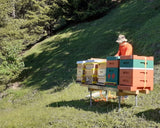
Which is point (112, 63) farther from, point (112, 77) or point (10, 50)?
point (10, 50)

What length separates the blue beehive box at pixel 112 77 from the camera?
7191 millimetres

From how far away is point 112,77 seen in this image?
7391mm

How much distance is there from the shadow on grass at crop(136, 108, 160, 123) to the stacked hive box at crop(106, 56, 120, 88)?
1336mm

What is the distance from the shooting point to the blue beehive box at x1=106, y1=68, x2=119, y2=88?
23.6ft

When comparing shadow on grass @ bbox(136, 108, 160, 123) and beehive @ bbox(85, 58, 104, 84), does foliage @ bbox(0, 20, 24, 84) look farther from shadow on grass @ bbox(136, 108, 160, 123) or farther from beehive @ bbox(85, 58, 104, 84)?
shadow on grass @ bbox(136, 108, 160, 123)

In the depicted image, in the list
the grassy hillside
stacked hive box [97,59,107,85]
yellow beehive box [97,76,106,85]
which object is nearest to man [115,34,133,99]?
stacked hive box [97,59,107,85]

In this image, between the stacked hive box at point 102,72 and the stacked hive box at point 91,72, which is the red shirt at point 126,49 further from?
the stacked hive box at point 91,72

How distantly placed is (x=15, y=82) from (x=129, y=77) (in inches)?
662

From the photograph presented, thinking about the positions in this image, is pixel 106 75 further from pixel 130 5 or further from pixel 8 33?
pixel 130 5

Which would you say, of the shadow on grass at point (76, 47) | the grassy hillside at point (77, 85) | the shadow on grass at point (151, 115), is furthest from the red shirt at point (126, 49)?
the shadow on grass at point (76, 47)

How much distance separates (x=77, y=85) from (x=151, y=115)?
829 centimetres

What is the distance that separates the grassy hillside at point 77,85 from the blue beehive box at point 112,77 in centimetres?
108

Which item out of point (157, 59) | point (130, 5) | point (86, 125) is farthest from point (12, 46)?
point (130, 5)

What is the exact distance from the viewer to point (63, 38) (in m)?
26.7
